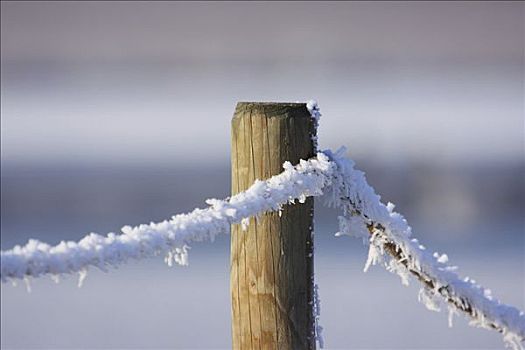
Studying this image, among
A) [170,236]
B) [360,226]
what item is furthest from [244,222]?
[360,226]

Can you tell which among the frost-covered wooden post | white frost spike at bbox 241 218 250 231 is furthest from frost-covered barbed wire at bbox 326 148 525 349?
white frost spike at bbox 241 218 250 231

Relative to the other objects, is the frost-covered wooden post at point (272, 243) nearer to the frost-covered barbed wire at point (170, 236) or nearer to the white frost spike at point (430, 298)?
the frost-covered barbed wire at point (170, 236)

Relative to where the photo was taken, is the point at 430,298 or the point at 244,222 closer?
the point at 244,222

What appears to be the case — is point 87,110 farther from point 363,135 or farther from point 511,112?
point 511,112

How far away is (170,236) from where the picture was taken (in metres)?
1.79

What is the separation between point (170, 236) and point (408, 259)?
0.67 meters

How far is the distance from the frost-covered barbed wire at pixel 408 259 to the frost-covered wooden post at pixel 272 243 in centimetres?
12

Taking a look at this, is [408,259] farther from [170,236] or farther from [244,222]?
[170,236]

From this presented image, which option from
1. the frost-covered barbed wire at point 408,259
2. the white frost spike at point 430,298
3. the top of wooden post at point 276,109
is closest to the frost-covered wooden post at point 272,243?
the top of wooden post at point 276,109

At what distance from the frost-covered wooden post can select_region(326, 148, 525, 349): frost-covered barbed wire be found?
0.12m

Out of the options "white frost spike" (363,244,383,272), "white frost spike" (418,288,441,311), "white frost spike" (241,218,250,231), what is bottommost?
"white frost spike" (418,288,441,311)

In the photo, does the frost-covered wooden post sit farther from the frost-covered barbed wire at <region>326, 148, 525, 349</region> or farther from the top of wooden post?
the frost-covered barbed wire at <region>326, 148, 525, 349</region>

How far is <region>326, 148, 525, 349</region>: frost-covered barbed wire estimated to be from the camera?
2128mm

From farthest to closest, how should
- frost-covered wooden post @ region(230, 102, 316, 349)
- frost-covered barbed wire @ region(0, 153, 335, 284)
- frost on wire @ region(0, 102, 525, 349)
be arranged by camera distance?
frost-covered wooden post @ region(230, 102, 316, 349)
frost on wire @ region(0, 102, 525, 349)
frost-covered barbed wire @ region(0, 153, 335, 284)
